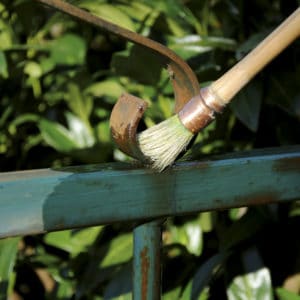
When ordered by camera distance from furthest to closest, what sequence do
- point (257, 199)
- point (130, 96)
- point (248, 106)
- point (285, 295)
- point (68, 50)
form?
point (68, 50) → point (285, 295) → point (248, 106) → point (257, 199) → point (130, 96)

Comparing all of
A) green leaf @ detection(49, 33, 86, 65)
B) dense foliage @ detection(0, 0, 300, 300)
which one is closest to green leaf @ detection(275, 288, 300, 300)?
dense foliage @ detection(0, 0, 300, 300)

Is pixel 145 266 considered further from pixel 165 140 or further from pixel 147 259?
pixel 165 140

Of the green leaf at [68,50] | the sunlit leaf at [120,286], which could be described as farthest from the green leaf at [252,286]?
the green leaf at [68,50]

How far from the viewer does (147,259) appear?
0.78m

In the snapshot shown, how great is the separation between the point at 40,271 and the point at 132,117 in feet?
2.85

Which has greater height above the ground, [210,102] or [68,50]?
[68,50]

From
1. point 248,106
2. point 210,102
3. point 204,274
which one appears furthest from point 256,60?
point 204,274

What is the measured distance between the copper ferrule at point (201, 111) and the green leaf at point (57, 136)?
2.34ft

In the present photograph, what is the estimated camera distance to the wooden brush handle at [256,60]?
0.71m

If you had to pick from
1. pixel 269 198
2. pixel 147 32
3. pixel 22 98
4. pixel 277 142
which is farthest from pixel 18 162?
pixel 269 198

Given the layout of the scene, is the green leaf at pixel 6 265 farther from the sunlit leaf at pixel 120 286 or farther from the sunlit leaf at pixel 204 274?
the sunlit leaf at pixel 204 274

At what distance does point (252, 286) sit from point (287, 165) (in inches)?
18.3

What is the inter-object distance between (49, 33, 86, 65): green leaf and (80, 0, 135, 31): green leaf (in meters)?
0.10

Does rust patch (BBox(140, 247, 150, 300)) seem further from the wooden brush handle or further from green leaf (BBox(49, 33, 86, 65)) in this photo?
green leaf (BBox(49, 33, 86, 65))
